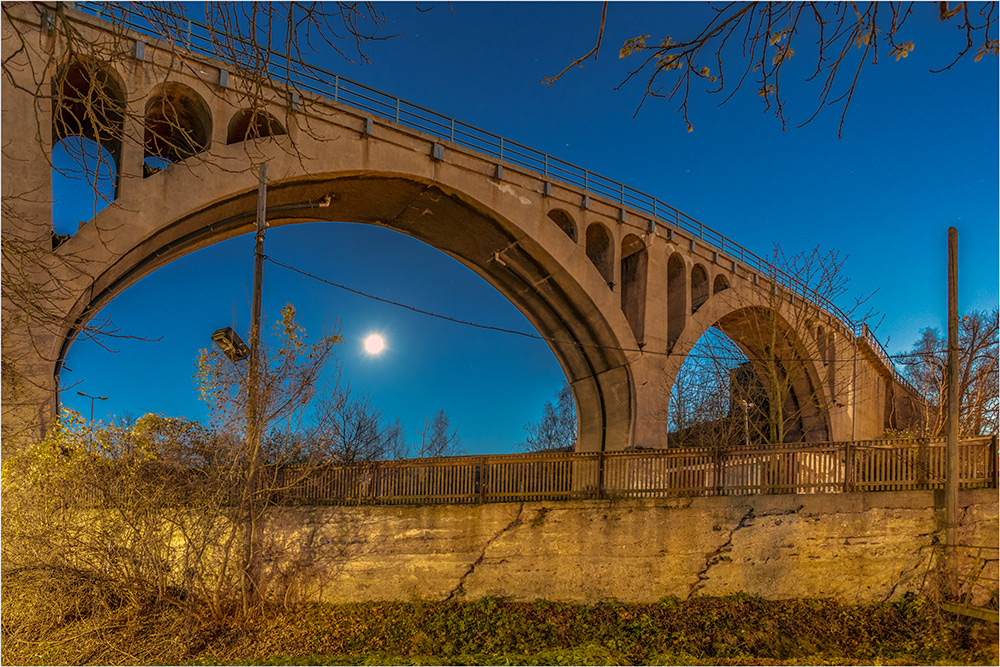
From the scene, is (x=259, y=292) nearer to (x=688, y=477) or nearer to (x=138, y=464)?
(x=138, y=464)

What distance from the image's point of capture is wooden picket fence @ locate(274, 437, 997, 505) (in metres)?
11.4

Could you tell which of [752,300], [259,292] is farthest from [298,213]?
[752,300]

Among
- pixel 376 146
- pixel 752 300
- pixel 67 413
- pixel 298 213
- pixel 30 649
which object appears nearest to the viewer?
pixel 30 649

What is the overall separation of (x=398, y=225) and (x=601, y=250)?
6.95 meters

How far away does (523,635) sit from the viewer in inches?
409

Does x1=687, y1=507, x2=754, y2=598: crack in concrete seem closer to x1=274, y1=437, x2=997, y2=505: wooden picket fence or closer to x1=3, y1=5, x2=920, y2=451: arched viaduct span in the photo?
x1=274, y1=437, x2=997, y2=505: wooden picket fence

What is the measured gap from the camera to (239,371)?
10719mm

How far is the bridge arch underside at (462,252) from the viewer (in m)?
16.3

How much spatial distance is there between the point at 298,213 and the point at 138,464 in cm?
1017

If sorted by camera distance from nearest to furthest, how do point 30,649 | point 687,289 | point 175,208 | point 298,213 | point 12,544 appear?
point 30,649
point 12,544
point 175,208
point 298,213
point 687,289

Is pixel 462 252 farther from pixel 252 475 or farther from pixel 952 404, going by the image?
pixel 952 404

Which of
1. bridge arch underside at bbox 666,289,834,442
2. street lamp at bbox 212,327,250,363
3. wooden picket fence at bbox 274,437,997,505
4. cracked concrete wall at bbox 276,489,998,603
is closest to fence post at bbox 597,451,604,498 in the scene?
wooden picket fence at bbox 274,437,997,505

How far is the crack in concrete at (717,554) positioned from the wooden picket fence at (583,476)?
643mm

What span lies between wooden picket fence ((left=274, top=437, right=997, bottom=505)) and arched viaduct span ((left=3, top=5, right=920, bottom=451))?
16.8 feet
